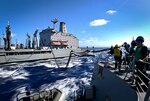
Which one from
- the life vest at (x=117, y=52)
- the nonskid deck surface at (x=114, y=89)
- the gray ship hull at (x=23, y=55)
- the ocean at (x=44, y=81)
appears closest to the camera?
the nonskid deck surface at (x=114, y=89)

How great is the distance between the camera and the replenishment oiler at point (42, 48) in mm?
40816

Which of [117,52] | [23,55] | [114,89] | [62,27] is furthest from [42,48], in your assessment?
[114,89]

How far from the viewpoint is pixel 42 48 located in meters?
52.9

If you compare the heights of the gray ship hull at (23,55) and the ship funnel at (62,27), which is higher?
the ship funnel at (62,27)

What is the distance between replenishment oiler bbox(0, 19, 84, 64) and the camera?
40.8m

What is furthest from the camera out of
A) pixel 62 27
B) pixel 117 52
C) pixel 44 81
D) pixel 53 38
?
pixel 62 27

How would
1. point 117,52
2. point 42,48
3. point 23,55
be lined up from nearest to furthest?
point 117,52 → point 23,55 → point 42,48

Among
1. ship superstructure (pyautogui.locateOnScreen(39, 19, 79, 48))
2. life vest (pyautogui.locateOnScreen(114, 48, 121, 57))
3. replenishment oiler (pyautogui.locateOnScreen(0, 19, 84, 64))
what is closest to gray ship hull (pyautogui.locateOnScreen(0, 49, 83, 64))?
replenishment oiler (pyautogui.locateOnScreen(0, 19, 84, 64))

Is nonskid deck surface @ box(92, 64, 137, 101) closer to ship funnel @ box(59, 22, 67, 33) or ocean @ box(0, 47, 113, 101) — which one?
ocean @ box(0, 47, 113, 101)

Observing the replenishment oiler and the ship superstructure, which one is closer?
the replenishment oiler

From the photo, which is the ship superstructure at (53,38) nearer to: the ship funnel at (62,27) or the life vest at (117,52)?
the ship funnel at (62,27)

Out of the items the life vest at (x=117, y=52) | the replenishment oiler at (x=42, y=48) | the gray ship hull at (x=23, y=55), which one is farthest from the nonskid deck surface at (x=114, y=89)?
the gray ship hull at (x=23, y=55)

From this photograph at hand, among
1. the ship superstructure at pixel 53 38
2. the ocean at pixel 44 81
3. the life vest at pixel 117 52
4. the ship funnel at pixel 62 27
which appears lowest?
the ocean at pixel 44 81

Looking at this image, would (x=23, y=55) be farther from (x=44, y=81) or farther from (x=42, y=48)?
(x=44, y=81)
